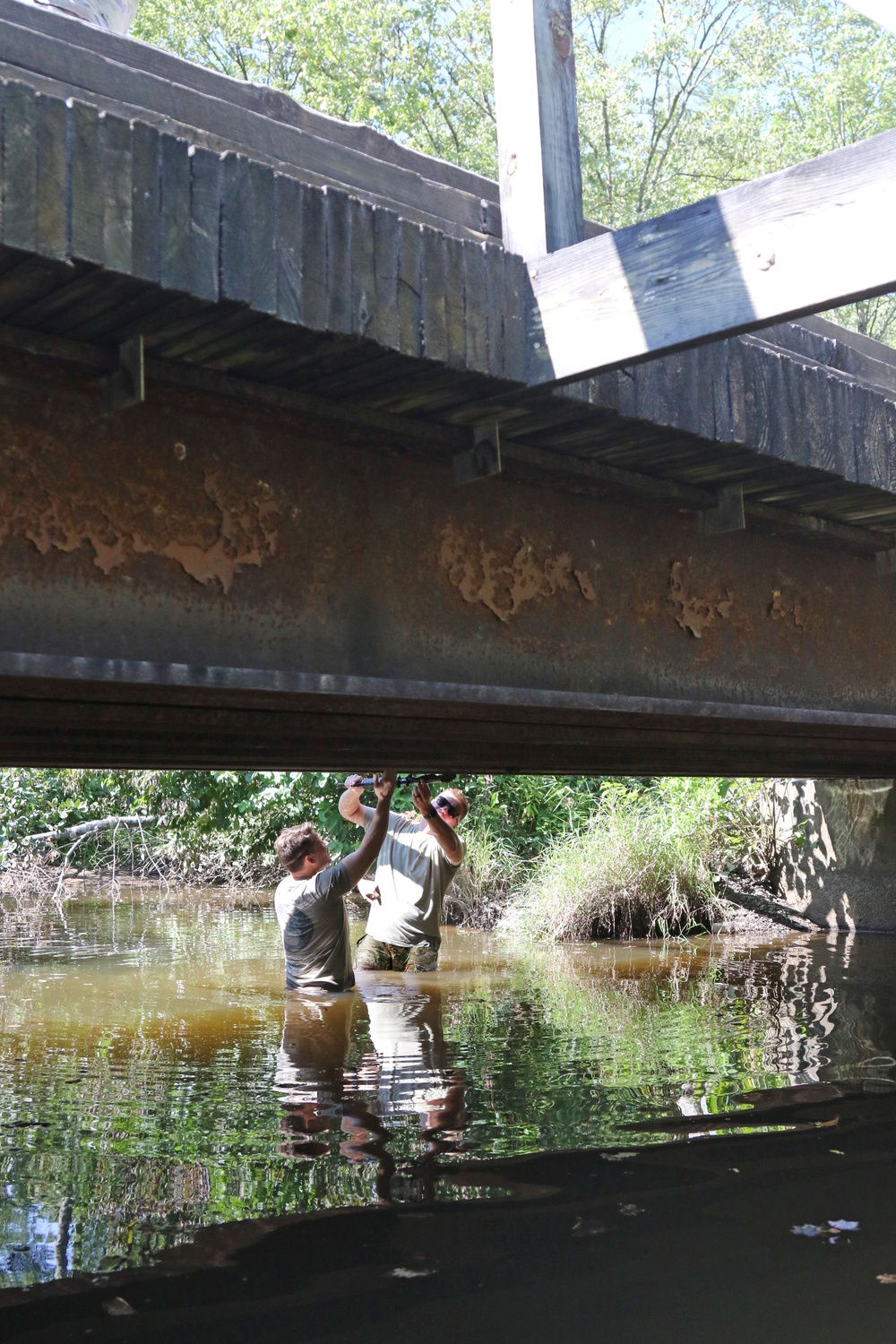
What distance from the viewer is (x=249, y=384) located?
3344 mm

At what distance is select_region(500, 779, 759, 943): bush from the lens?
13.0 m

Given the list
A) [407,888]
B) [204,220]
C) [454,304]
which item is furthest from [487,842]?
[204,220]

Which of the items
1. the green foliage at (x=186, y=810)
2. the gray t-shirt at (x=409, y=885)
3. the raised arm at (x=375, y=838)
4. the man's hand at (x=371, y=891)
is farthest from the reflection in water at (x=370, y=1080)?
the green foliage at (x=186, y=810)

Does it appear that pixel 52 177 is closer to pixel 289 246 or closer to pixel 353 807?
pixel 289 246

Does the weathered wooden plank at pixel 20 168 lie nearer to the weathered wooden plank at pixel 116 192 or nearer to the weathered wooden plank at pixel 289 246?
the weathered wooden plank at pixel 116 192

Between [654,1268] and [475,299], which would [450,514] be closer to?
[475,299]

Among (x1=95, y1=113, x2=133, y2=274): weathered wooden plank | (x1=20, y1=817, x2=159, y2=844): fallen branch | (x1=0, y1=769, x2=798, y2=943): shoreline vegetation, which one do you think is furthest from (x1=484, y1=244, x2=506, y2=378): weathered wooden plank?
(x1=20, y1=817, x2=159, y2=844): fallen branch

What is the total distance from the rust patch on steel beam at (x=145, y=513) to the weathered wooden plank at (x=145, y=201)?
60cm

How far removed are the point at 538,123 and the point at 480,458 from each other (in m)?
0.93

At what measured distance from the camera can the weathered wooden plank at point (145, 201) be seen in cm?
267

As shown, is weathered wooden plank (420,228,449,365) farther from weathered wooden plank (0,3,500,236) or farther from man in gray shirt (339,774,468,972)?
man in gray shirt (339,774,468,972)

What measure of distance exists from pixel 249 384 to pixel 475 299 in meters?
0.63

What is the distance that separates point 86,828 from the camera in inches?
718

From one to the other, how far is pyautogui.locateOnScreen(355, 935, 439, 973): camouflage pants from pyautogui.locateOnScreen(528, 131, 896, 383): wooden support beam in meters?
7.29
